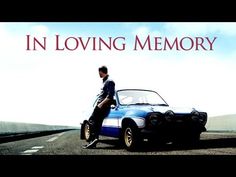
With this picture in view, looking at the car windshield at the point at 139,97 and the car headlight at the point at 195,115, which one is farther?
the car windshield at the point at 139,97

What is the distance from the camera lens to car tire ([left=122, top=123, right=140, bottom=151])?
9000 millimetres

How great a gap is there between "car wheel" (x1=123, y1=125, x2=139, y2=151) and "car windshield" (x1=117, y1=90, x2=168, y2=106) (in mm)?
1242

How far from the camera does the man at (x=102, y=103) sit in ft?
32.2

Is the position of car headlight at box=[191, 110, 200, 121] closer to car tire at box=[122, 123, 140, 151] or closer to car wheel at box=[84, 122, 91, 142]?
car tire at box=[122, 123, 140, 151]

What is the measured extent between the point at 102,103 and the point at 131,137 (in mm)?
1273

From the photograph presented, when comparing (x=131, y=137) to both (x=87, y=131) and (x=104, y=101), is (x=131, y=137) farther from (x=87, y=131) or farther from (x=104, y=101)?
(x=87, y=131)

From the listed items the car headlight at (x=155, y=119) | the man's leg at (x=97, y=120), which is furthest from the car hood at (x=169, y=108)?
the man's leg at (x=97, y=120)

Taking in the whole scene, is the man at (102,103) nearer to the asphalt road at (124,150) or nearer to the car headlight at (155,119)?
the asphalt road at (124,150)

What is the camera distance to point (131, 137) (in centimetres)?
913

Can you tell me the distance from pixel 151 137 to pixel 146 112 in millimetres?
564

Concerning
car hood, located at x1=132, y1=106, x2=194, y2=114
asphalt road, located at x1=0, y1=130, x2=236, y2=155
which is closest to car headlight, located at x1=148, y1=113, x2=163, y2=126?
car hood, located at x1=132, y1=106, x2=194, y2=114

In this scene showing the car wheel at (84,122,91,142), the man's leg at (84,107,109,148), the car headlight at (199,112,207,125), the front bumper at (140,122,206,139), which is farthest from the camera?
the car wheel at (84,122,91,142)
